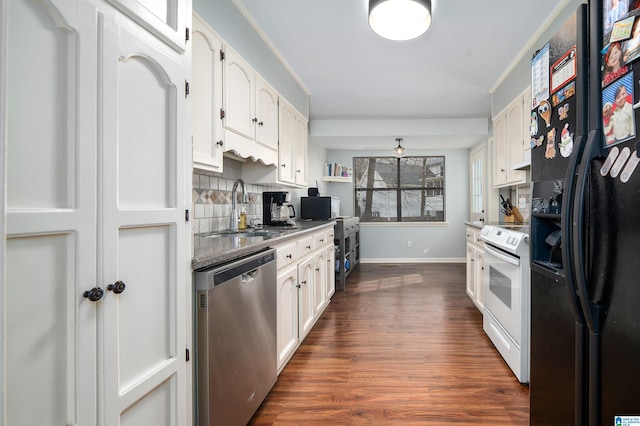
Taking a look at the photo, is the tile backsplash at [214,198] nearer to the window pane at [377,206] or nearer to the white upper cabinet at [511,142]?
the white upper cabinet at [511,142]

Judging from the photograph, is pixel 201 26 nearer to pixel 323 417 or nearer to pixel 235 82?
pixel 235 82

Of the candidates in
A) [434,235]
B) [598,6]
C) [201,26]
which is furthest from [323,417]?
[434,235]

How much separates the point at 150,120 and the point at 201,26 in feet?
3.42

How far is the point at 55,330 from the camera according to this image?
75cm

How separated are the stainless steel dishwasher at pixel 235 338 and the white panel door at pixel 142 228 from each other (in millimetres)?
114

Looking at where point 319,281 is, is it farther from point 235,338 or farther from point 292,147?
point 235,338

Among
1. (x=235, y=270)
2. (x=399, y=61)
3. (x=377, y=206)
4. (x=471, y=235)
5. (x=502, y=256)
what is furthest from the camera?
(x=377, y=206)

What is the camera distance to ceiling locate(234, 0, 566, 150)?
7.93ft

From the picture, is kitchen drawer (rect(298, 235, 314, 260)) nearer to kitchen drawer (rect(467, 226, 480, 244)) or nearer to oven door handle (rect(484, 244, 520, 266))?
oven door handle (rect(484, 244, 520, 266))

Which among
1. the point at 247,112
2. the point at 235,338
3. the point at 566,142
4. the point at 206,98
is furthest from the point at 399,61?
the point at 235,338

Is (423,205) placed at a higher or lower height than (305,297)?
higher

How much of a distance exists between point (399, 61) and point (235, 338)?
281 cm

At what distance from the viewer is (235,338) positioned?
Answer: 4.90 feet

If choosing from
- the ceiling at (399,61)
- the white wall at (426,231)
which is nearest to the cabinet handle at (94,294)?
the ceiling at (399,61)
